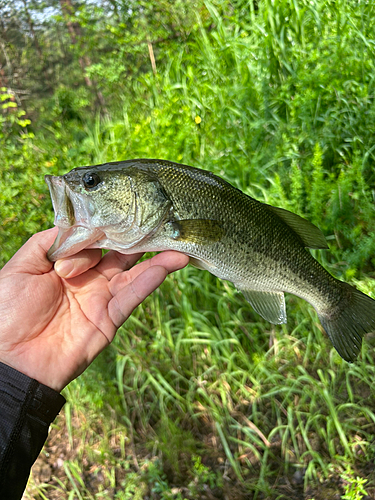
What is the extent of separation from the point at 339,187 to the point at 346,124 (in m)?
0.68

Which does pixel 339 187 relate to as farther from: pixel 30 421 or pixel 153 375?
pixel 30 421

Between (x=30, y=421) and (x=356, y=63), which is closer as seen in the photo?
(x=30, y=421)

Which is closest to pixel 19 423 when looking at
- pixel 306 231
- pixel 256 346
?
pixel 306 231

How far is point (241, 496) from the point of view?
2738 mm

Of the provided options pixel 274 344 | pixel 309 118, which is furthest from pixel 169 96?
pixel 274 344

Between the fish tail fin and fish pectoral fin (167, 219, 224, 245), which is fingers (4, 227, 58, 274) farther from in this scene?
the fish tail fin

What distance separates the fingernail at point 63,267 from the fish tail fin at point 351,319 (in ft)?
4.55

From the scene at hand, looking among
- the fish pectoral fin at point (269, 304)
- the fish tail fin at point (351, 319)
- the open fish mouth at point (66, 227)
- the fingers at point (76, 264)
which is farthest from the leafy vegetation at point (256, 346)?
the open fish mouth at point (66, 227)

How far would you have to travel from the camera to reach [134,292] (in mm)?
1995

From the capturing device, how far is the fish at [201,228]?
1.82 meters

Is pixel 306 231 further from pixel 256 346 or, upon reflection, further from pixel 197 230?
pixel 256 346

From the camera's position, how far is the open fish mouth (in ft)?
5.84

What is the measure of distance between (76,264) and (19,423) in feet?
2.56

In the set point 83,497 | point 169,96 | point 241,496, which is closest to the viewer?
point 241,496
